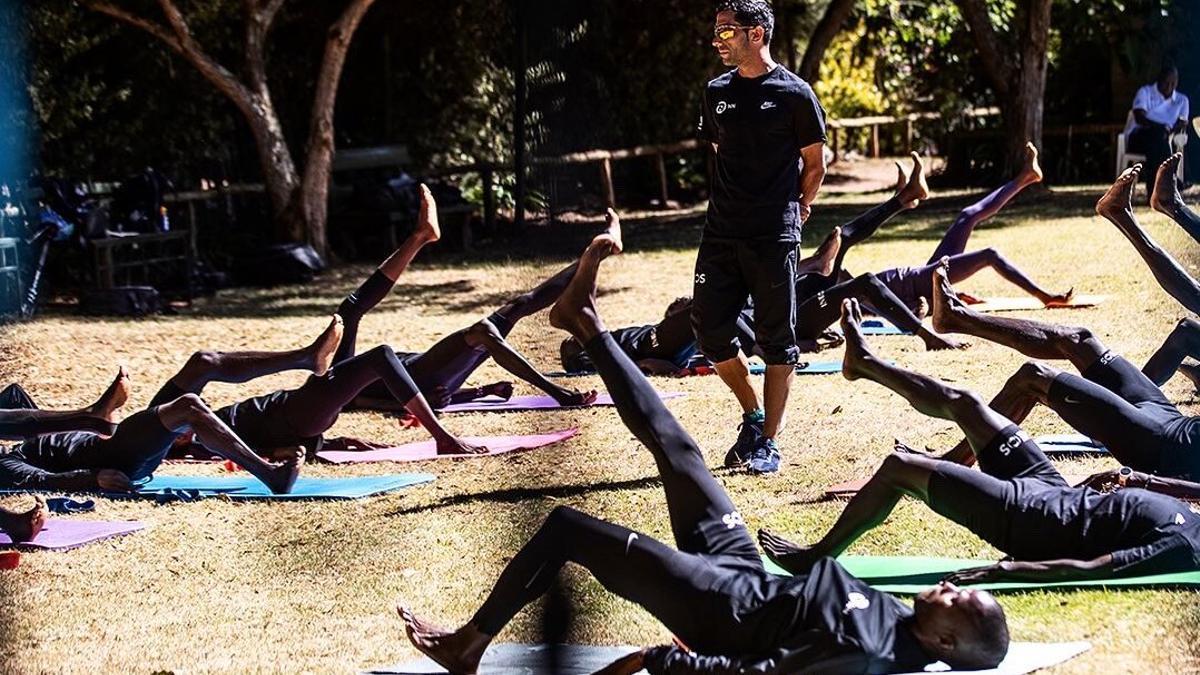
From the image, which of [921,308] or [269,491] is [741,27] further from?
[921,308]

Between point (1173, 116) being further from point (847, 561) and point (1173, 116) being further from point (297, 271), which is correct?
point (847, 561)

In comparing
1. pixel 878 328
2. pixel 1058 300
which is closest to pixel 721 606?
pixel 878 328

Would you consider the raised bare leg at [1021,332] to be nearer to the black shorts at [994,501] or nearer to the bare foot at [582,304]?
the black shorts at [994,501]

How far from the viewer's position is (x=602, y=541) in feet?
13.9

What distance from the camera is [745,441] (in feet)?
22.5

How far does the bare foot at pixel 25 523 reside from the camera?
5895 mm

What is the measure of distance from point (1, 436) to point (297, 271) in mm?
8406

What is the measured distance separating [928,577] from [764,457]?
180cm

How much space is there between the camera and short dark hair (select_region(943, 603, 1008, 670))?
3912mm

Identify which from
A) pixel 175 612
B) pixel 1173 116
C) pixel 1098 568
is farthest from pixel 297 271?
pixel 1098 568

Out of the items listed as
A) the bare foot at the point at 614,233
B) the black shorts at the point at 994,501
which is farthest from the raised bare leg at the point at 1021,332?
the bare foot at the point at 614,233

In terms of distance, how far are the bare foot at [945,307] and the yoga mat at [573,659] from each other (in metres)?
2.20

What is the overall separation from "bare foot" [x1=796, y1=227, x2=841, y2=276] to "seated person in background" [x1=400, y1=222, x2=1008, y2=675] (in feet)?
14.9

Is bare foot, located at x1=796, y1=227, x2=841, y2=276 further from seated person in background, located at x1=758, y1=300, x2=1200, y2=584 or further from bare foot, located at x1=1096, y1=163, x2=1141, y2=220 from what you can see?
seated person in background, located at x1=758, y1=300, x2=1200, y2=584
